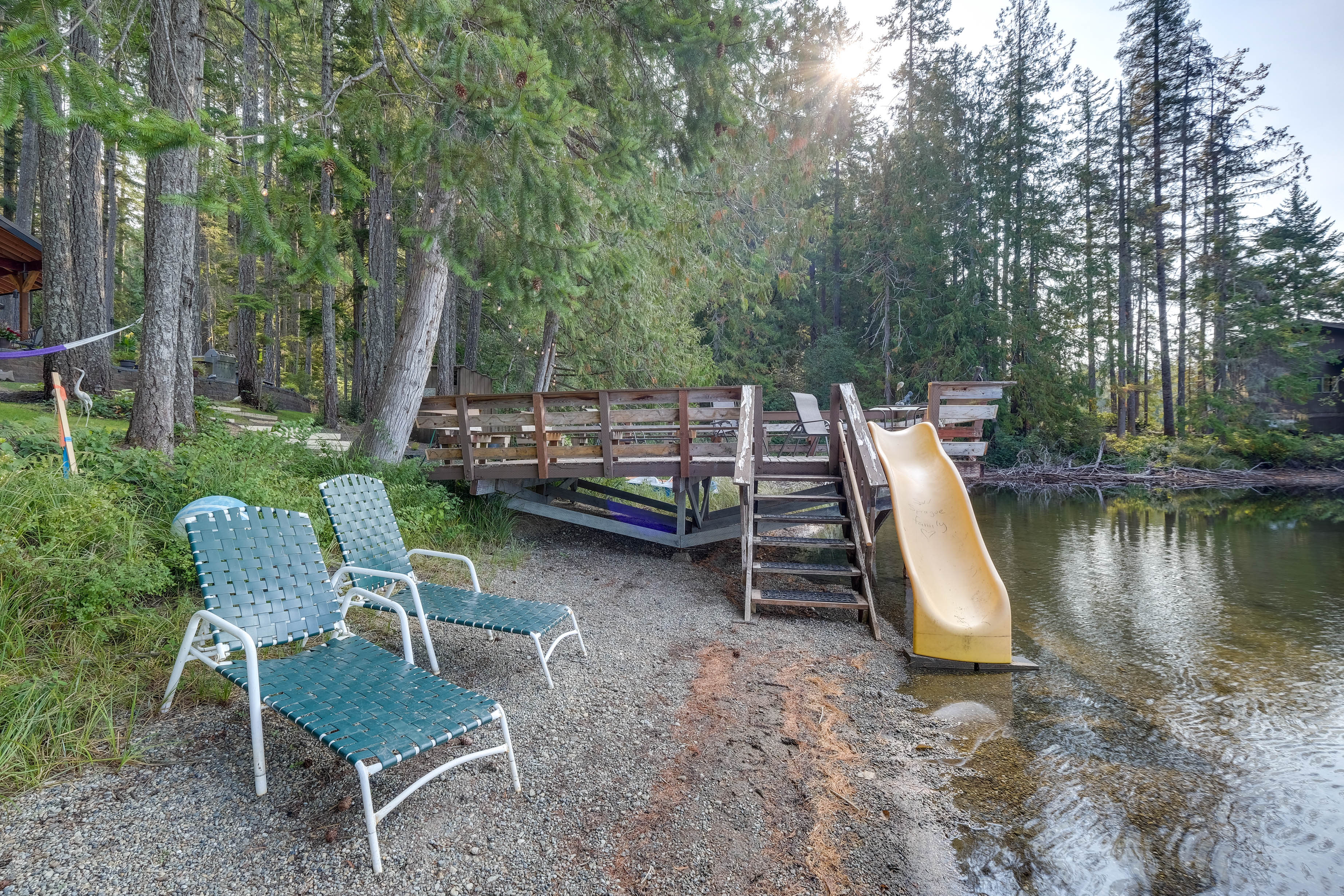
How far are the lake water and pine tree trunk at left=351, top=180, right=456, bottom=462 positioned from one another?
19.2 ft

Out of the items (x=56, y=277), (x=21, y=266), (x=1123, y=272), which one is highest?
(x=1123, y=272)

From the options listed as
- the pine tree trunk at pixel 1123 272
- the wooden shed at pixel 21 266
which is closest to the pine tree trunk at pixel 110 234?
the wooden shed at pixel 21 266

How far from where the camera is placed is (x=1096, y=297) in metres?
23.2

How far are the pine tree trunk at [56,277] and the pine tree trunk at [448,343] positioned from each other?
468 cm

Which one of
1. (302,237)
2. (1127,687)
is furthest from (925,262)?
(302,237)

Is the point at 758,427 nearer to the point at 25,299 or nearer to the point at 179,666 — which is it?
the point at 179,666

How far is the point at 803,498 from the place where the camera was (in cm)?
690

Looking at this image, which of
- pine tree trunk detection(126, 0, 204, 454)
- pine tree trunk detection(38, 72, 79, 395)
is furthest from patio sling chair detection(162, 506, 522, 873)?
pine tree trunk detection(38, 72, 79, 395)

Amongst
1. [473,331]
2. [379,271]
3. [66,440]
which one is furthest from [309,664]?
[473,331]

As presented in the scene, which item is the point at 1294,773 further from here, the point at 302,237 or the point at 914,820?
the point at 302,237

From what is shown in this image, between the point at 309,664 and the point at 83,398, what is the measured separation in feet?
19.8

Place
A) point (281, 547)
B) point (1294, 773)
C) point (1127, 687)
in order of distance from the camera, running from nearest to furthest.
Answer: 1. point (281, 547)
2. point (1294, 773)
3. point (1127, 687)

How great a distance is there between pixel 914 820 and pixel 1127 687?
9.49ft

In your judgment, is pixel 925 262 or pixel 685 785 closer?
pixel 685 785
